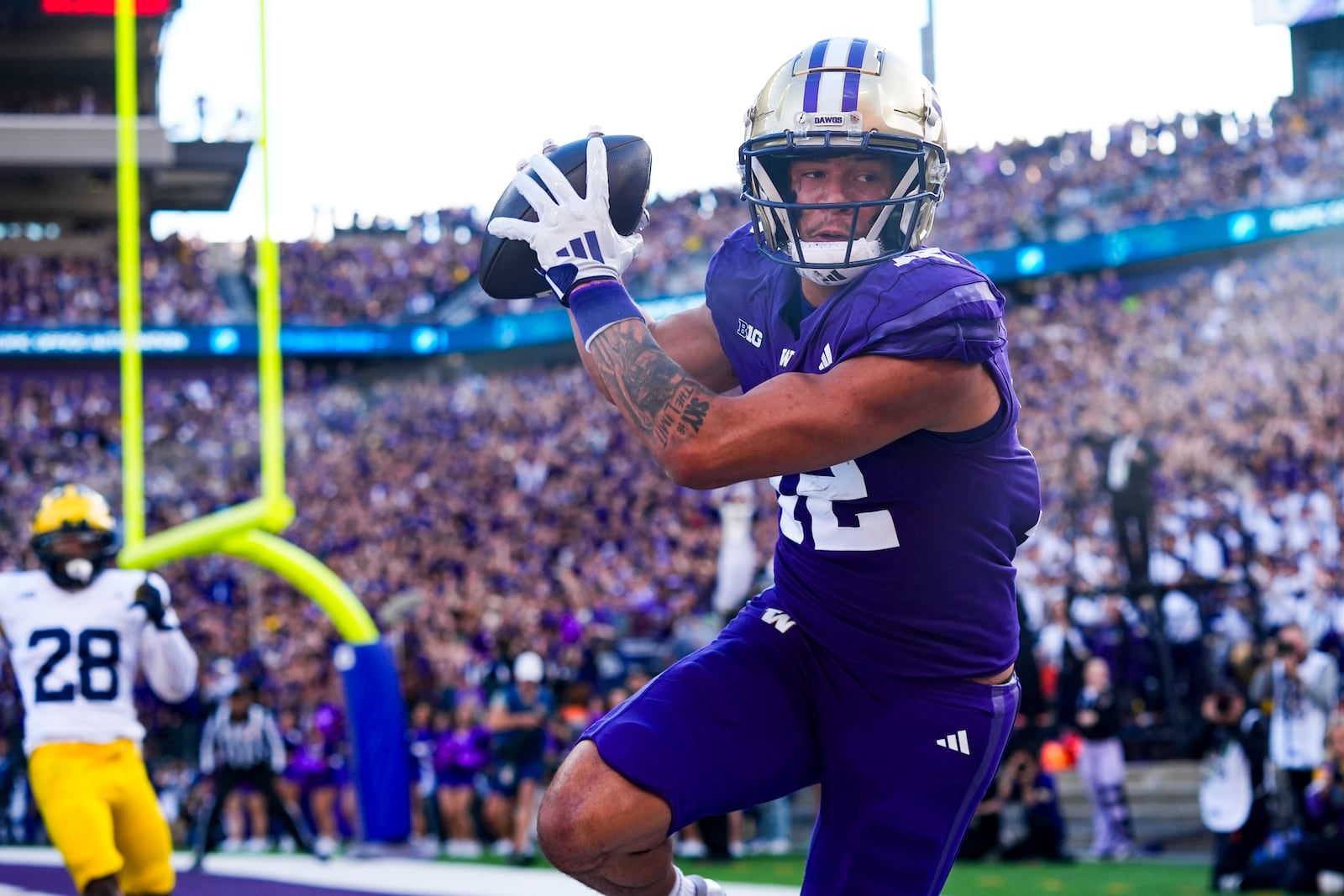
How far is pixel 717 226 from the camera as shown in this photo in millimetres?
23344

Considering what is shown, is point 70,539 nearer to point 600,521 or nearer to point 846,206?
point 846,206

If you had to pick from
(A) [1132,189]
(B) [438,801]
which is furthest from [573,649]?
(A) [1132,189]

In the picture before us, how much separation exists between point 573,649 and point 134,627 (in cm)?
573

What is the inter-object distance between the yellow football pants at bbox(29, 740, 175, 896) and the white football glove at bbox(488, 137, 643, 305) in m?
3.37

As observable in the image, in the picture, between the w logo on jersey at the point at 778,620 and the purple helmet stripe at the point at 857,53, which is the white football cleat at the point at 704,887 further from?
the purple helmet stripe at the point at 857,53

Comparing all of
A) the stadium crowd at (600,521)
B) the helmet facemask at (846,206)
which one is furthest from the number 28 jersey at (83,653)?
the stadium crowd at (600,521)

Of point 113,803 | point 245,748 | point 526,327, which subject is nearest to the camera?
point 113,803

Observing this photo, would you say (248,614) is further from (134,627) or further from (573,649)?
(134,627)

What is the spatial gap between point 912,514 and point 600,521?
1420cm

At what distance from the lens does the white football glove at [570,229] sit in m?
2.50

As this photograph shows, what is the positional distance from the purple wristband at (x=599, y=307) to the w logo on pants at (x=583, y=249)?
47 mm

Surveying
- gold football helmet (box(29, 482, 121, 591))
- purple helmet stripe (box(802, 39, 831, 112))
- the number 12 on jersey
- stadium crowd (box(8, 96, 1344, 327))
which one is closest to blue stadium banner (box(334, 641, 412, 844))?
gold football helmet (box(29, 482, 121, 591))

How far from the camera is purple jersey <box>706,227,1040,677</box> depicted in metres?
2.33

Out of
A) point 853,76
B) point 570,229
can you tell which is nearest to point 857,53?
point 853,76
